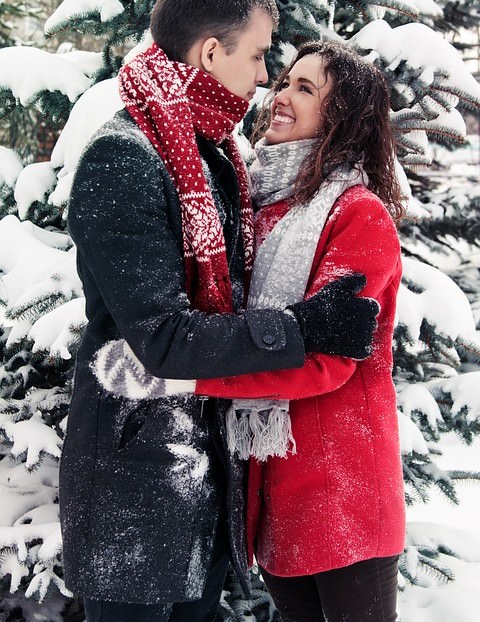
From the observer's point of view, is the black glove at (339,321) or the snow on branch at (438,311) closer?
the black glove at (339,321)

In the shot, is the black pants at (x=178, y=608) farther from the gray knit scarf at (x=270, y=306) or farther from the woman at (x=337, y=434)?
the gray knit scarf at (x=270, y=306)

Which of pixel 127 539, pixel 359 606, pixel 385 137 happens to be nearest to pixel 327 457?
pixel 359 606

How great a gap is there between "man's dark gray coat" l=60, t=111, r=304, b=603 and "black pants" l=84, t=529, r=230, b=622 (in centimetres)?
5

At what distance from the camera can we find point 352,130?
1842 millimetres

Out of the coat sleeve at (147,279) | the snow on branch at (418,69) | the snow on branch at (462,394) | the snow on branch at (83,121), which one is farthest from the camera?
the snow on branch at (462,394)

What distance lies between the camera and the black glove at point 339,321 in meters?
1.52

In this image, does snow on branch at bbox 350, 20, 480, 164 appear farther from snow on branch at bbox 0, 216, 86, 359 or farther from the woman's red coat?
snow on branch at bbox 0, 216, 86, 359

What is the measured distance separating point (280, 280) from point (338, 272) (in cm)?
16

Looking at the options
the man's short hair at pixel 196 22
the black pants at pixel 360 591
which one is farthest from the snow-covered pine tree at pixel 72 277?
the black pants at pixel 360 591

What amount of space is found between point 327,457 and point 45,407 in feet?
4.82

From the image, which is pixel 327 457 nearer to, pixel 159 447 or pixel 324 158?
pixel 159 447

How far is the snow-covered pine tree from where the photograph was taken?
8.11 feet

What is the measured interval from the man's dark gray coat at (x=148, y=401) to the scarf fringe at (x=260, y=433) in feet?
0.12

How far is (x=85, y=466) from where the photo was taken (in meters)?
1.56
